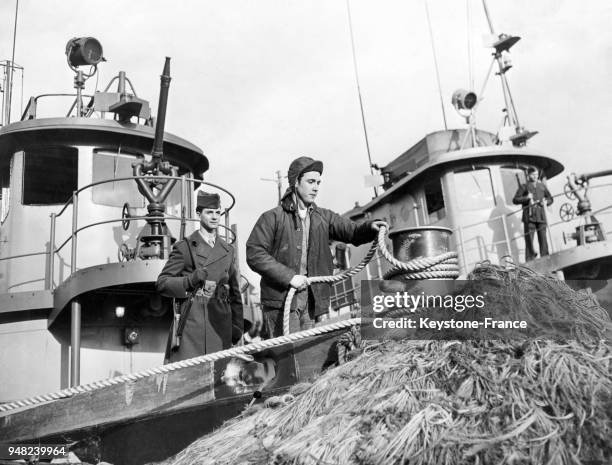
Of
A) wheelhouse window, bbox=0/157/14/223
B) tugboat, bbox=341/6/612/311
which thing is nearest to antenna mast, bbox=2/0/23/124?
wheelhouse window, bbox=0/157/14/223

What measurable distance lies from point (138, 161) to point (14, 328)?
108 inches

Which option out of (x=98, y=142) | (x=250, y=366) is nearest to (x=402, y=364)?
(x=250, y=366)

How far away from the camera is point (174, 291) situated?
4473 millimetres

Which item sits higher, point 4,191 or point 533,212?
point 4,191

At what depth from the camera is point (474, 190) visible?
13109mm

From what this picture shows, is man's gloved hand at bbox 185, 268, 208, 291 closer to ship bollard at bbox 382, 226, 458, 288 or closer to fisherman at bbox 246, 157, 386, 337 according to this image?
fisherman at bbox 246, 157, 386, 337

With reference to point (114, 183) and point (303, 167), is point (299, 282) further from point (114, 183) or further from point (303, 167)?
point (114, 183)

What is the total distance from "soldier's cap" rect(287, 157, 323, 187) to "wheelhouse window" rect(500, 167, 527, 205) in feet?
32.4

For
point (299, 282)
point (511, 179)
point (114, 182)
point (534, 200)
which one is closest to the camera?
point (299, 282)

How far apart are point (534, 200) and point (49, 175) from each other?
794 cm

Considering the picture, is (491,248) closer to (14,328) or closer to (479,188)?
(479,188)

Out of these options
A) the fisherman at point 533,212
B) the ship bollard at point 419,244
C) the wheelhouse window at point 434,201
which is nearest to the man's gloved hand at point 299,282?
the ship bollard at point 419,244

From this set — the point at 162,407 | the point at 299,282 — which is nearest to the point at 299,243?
the point at 299,282

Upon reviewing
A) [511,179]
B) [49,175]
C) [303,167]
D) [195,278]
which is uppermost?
[511,179]
